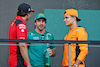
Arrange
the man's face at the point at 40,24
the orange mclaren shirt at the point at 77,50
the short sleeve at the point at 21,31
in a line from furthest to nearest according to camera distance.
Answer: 1. the man's face at the point at 40,24
2. the orange mclaren shirt at the point at 77,50
3. the short sleeve at the point at 21,31

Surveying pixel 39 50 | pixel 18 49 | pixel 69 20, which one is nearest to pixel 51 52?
pixel 39 50

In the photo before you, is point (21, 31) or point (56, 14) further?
point (56, 14)

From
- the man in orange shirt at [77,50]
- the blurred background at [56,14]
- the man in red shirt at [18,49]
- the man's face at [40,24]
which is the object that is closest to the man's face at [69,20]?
the man in orange shirt at [77,50]

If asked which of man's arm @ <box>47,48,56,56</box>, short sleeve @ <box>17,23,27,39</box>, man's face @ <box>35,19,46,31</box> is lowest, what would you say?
man's arm @ <box>47,48,56,56</box>

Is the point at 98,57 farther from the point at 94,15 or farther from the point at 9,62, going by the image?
the point at 94,15

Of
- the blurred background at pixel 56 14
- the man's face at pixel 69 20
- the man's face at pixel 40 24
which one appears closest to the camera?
the man's face at pixel 40 24

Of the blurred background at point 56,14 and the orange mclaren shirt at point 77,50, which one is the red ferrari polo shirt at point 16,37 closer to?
the orange mclaren shirt at point 77,50

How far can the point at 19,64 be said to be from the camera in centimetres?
286

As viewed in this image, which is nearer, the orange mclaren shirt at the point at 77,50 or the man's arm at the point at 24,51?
the man's arm at the point at 24,51

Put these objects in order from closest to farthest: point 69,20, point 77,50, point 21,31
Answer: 1. point 21,31
2. point 77,50
3. point 69,20

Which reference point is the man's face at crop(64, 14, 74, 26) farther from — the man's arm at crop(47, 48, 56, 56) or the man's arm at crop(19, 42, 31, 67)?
the man's arm at crop(19, 42, 31, 67)

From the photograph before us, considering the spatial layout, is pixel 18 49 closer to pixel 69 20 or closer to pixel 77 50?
pixel 77 50

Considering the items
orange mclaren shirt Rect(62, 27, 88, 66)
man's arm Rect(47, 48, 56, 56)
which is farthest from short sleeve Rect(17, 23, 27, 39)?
orange mclaren shirt Rect(62, 27, 88, 66)

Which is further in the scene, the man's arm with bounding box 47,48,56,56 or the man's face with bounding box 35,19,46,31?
the man's face with bounding box 35,19,46,31
